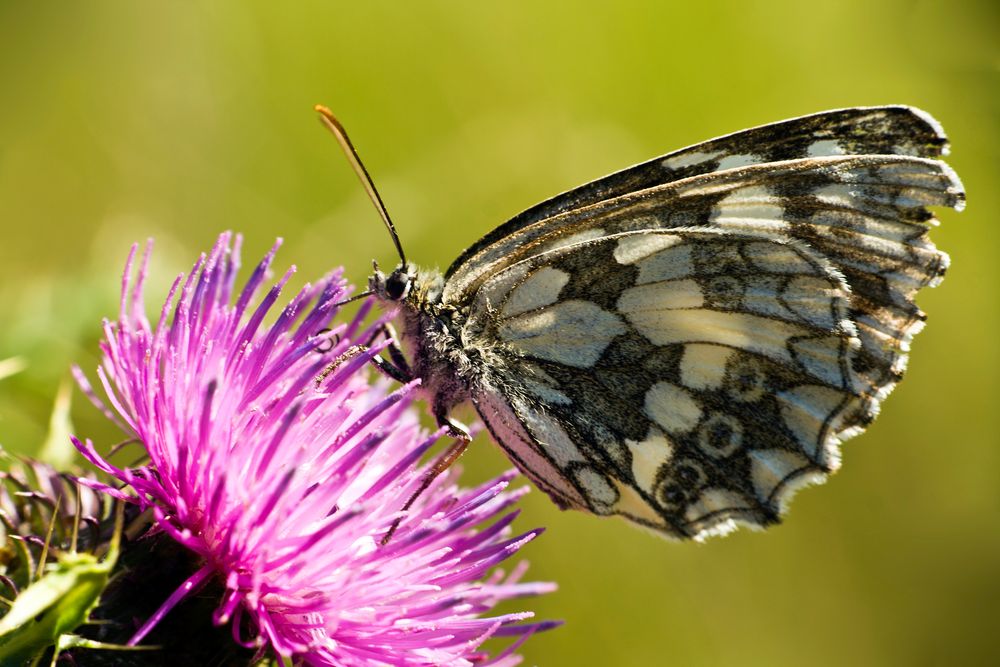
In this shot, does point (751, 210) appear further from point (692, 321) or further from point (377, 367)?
point (377, 367)

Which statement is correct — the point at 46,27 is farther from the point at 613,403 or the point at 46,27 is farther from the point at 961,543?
the point at 961,543

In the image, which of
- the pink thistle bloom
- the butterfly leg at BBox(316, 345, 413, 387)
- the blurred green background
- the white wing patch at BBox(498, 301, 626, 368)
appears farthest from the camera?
the blurred green background

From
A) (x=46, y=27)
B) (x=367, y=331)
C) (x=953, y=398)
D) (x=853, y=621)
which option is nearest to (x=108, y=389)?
(x=367, y=331)

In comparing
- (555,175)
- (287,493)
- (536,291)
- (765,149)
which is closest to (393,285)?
(536,291)

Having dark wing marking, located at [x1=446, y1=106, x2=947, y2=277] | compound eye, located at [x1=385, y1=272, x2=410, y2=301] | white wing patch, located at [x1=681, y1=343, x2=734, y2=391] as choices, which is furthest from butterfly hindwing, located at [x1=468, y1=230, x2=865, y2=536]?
compound eye, located at [x1=385, y1=272, x2=410, y2=301]

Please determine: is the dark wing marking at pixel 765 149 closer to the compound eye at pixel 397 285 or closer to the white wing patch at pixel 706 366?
the compound eye at pixel 397 285

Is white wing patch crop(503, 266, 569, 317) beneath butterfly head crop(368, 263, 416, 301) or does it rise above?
above

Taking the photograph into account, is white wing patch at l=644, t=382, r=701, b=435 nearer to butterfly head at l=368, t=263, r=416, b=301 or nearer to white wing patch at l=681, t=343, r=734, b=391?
white wing patch at l=681, t=343, r=734, b=391
